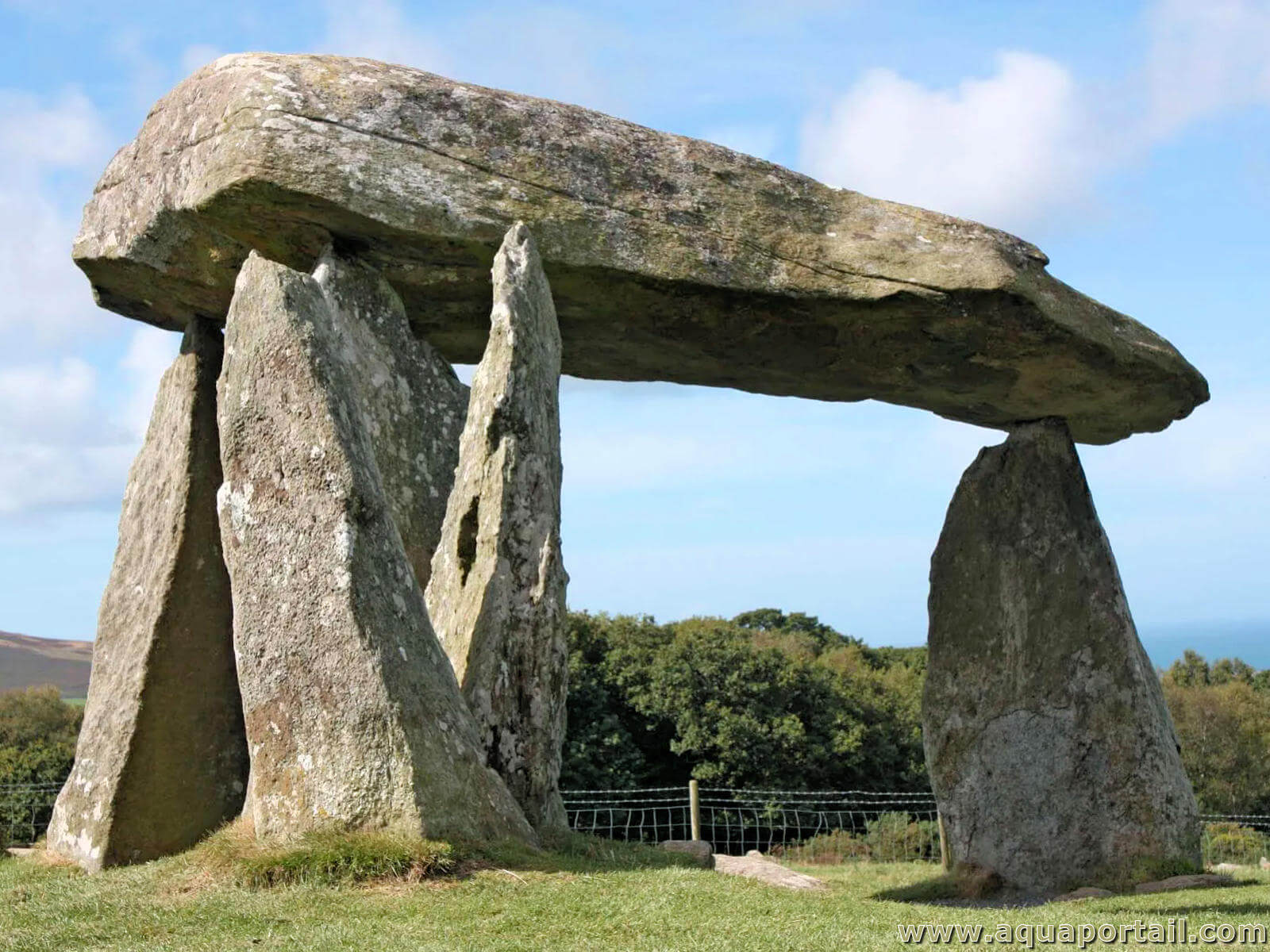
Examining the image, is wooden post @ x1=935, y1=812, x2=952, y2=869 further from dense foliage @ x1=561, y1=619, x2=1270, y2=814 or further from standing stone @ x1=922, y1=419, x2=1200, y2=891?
dense foliage @ x1=561, y1=619, x2=1270, y2=814

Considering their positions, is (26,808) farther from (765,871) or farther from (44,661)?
(44,661)

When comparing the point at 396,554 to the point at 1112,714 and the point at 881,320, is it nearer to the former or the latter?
the point at 881,320

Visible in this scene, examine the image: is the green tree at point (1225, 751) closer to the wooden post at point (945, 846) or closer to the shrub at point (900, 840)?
the shrub at point (900, 840)

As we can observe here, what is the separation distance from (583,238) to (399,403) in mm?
1979

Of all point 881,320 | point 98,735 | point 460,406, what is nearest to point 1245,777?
point 881,320

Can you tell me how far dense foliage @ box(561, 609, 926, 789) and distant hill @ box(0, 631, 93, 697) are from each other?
22.2 meters

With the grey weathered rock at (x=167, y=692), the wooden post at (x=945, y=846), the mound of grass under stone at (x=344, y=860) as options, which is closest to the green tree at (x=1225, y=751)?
the wooden post at (x=945, y=846)

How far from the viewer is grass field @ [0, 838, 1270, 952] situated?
24.7 feet

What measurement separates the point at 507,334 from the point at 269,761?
348 cm

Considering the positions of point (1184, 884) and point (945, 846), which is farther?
point (945, 846)

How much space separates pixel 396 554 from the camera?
902cm

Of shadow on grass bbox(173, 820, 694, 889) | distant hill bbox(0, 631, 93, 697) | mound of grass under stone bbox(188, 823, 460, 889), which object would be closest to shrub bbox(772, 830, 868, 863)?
shadow on grass bbox(173, 820, 694, 889)

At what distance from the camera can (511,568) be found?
33.3 feet

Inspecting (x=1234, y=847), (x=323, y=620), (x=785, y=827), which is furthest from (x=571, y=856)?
(x=1234, y=847)
